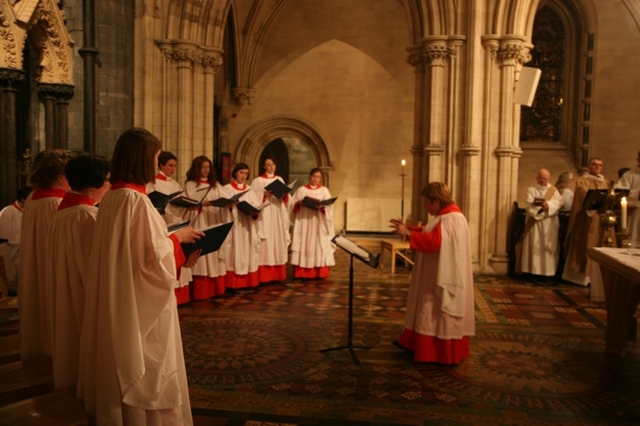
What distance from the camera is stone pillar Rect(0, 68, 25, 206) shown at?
693 cm

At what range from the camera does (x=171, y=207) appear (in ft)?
24.5

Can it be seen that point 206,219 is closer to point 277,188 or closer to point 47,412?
point 277,188

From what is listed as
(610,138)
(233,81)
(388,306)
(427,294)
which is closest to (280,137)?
(233,81)

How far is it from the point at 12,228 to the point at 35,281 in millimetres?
3817

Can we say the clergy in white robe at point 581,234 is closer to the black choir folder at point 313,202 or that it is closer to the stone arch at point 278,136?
the black choir folder at point 313,202

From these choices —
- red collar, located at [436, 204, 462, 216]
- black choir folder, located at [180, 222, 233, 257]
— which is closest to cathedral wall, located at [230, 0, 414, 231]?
red collar, located at [436, 204, 462, 216]

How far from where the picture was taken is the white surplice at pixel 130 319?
2.72 metres

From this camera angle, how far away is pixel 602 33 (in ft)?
47.4

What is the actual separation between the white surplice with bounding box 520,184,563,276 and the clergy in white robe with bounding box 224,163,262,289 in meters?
4.57

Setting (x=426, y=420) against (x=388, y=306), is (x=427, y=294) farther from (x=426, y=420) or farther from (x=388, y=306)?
(x=388, y=306)

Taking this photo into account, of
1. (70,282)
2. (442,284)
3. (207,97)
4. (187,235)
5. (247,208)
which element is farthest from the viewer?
(207,97)

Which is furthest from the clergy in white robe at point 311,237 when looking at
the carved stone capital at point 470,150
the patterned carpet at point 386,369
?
the carved stone capital at point 470,150

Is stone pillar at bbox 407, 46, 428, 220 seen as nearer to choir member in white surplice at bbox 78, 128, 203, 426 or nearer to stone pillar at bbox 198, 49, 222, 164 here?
stone pillar at bbox 198, 49, 222, 164

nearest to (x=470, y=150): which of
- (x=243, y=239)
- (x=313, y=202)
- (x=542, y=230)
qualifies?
(x=542, y=230)
